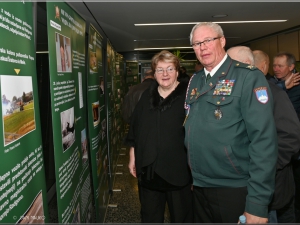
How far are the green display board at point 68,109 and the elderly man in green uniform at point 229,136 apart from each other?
0.69 meters

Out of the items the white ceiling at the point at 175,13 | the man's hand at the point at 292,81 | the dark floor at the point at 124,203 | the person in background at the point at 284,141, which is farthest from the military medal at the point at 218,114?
the white ceiling at the point at 175,13

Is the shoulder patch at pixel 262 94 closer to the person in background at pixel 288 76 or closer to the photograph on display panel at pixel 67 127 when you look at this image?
the photograph on display panel at pixel 67 127

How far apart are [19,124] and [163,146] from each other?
3.80 ft

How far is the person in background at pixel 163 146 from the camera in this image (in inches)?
80.0

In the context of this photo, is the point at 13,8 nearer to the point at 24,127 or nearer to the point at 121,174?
the point at 24,127

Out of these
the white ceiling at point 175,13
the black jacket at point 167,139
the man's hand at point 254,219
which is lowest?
the man's hand at point 254,219

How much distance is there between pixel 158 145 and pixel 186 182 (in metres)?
0.35

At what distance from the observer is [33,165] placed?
1203 millimetres

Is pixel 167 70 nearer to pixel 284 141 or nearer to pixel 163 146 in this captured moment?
pixel 163 146

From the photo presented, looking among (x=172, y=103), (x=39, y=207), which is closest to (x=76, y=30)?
(x=172, y=103)

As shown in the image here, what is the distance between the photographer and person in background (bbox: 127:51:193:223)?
2031 mm

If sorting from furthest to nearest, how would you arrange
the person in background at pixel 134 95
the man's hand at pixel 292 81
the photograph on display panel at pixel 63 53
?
the person in background at pixel 134 95
the man's hand at pixel 292 81
the photograph on display panel at pixel 63 53

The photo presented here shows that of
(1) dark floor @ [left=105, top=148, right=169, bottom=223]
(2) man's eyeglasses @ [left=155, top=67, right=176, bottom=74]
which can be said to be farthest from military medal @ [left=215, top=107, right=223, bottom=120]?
(1) dark floor @ [left=105, top=148, right=169, bottom=223]

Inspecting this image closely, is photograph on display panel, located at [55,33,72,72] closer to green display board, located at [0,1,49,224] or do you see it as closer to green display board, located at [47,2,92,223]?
green display board, located at [47,2,92,223]
